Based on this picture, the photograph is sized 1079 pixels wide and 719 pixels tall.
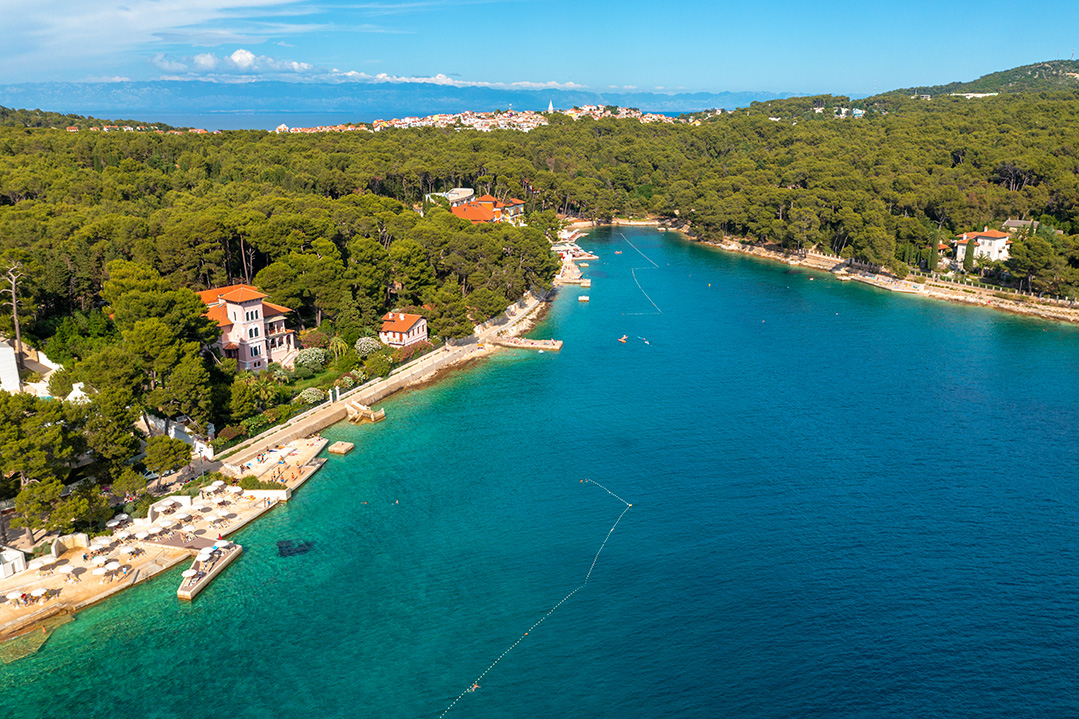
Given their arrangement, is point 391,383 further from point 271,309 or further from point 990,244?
point 990,244

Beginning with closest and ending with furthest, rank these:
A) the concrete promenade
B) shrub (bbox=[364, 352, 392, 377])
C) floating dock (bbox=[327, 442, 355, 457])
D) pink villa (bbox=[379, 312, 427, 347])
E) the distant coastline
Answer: the concrete promenade → floating dock (bbox=[327, 442, 355, 457]) → shrub (bbox=[364, 352, 392, 377]) → pink villa (bbox=[379, 312, 427, 347]) → the distant coastline

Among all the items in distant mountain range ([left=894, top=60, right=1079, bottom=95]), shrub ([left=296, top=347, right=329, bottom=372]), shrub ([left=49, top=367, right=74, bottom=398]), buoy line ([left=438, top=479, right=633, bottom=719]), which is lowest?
buoy line ([left=438, top=479, right=633, bottom=719])

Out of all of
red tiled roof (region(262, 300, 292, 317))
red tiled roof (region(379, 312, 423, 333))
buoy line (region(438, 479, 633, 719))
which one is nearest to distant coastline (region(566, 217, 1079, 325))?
red tiled roof (region(379, 312, 423, 333))

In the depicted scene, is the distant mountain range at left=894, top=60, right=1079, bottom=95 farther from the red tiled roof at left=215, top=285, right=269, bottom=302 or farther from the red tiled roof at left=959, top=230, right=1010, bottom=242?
the red tiled roof at left=215, top=285, right=269, bottom=302

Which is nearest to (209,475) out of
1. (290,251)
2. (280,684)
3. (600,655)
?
(280,684)

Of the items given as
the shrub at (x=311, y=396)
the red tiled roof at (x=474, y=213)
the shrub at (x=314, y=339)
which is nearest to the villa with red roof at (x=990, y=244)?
the red tiled roof at (x=474, y=213)

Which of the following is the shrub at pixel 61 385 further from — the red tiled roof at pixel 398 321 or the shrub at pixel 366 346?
the red tiled roof at pixel 398 321

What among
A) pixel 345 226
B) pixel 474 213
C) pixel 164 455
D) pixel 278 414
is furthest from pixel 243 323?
pixel 474 213

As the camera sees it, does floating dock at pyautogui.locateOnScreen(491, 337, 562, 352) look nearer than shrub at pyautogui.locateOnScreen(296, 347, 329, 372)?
No
